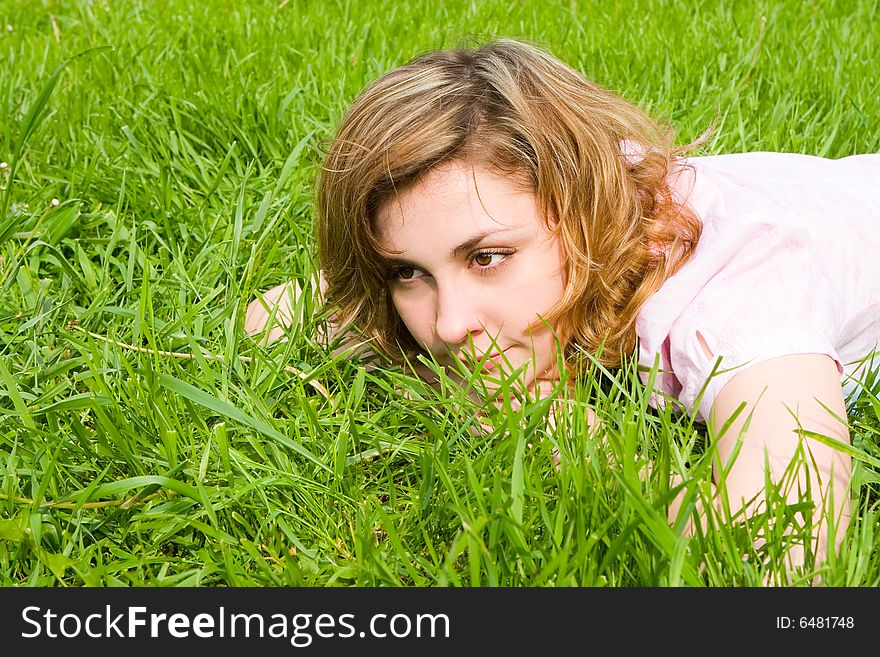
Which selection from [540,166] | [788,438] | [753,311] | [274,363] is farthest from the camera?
[274,363]

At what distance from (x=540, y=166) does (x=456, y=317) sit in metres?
0.33

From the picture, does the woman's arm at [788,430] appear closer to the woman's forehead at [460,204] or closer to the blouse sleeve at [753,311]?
the blouse sleeve at [753,311]

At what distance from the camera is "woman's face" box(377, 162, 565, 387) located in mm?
1861

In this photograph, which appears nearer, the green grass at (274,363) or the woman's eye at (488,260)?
the green grass at (274,363)

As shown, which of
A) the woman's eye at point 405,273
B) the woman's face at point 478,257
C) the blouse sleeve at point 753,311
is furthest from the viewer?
the woman's eye at point 405,273

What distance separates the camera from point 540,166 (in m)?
1.94

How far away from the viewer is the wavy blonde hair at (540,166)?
193cm

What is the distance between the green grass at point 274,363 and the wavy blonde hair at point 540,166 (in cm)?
19

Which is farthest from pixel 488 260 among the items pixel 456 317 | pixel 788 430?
pixel 788 430

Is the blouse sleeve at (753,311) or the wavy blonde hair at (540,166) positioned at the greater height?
the wavy blonde hair at (540,166)

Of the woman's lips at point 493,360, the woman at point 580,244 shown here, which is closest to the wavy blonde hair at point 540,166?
the woman at point 580,244

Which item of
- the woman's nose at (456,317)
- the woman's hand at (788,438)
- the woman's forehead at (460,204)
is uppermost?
the woman's forehead at (460,204)

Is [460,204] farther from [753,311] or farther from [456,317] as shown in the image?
[753,311]

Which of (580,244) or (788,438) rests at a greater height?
(580,244)
